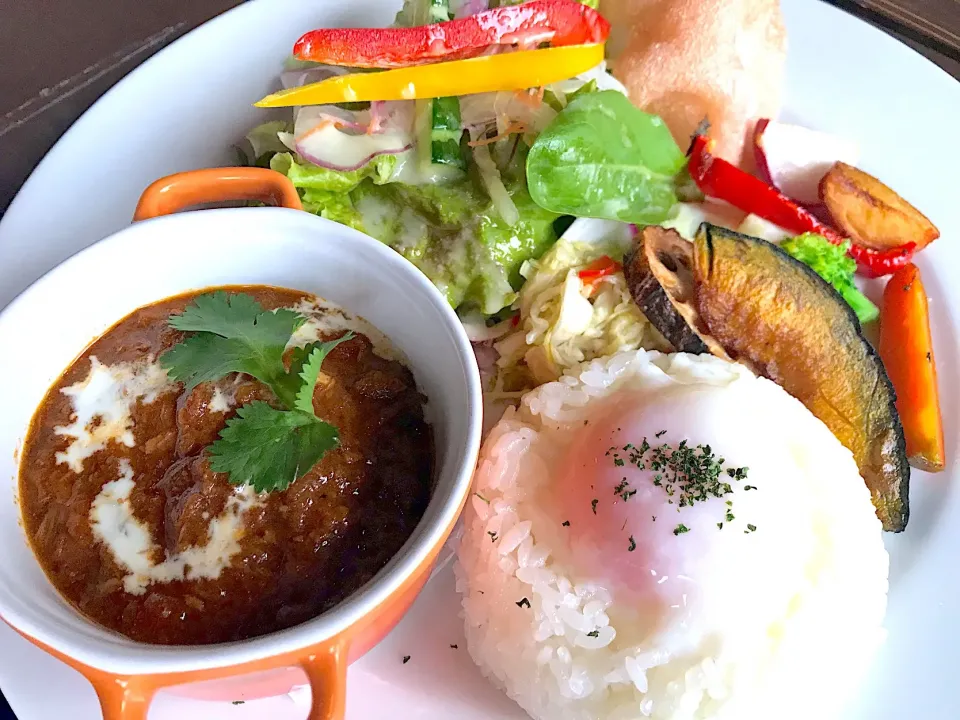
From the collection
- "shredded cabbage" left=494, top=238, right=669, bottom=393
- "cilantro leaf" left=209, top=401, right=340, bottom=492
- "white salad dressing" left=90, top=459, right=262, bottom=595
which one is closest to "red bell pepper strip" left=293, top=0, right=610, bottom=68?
"shredded cabbage" left=494, top=238, right=669, bottom=393

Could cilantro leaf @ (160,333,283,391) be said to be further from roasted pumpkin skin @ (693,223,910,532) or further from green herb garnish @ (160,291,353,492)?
roasted pumpkin skin @ (693,223,910,532)

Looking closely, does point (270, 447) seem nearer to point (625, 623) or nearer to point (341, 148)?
point (625, 623)

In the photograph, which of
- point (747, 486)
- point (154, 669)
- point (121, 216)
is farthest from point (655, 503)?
point (121, 216)

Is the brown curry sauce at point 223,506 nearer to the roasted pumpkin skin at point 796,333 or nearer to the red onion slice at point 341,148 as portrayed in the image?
the red onion slice at point 341,148

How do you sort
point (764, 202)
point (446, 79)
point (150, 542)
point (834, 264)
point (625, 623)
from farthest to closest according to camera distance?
point (764, 202)
point (834, 264)
point (446, 79)
point (625, 623)
point (150, 542)

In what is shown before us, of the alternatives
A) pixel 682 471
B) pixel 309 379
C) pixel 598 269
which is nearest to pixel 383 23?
pixel 598 269

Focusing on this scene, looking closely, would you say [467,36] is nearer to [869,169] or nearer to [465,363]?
[465,363]
